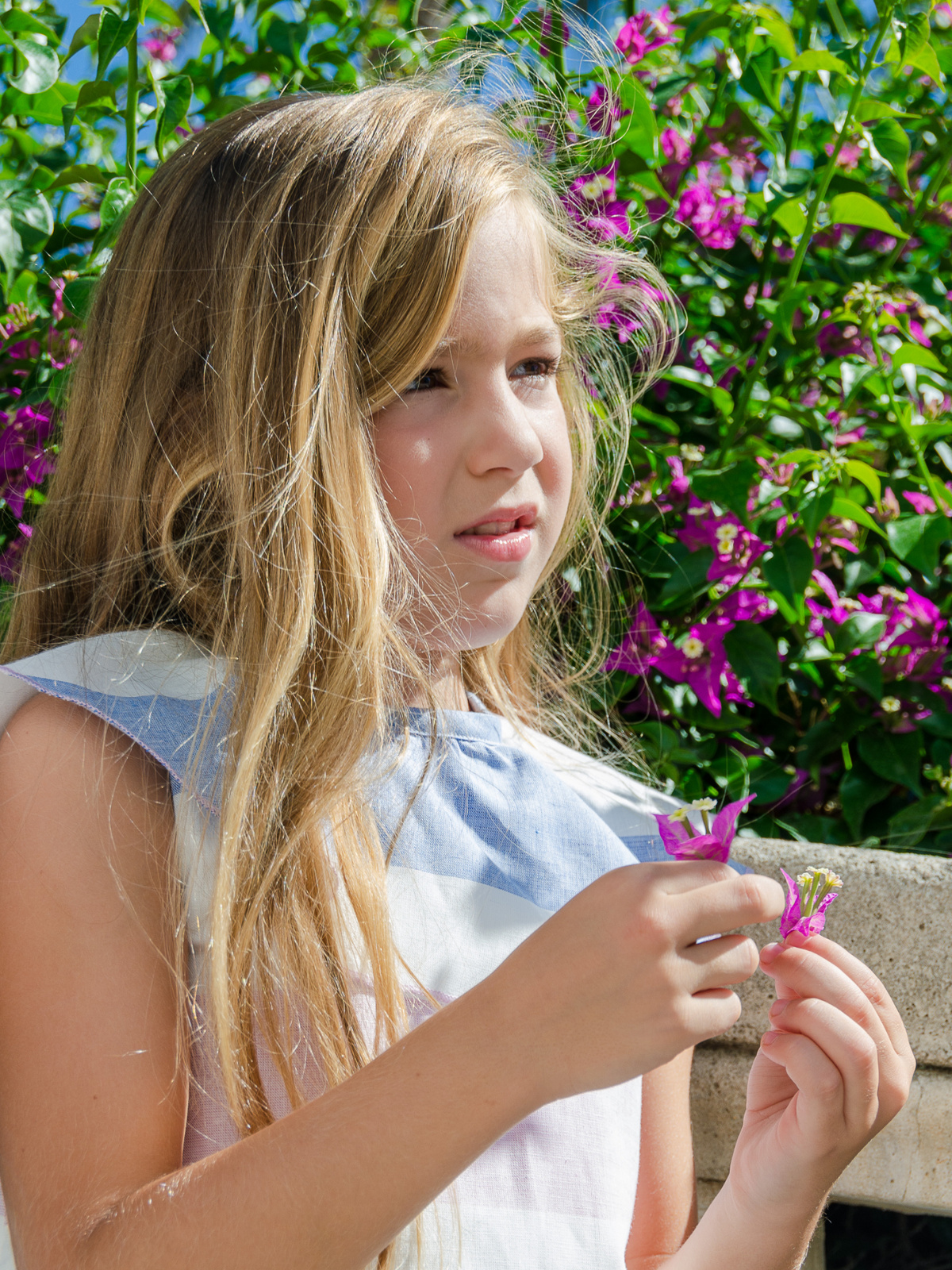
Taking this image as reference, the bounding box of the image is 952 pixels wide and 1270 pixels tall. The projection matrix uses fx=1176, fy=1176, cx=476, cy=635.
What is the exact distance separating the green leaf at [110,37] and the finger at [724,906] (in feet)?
3.34

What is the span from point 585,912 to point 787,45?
100cm

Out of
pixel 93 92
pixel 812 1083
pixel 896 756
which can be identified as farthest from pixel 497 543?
pixel 93 92

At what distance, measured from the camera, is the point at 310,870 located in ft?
2.90

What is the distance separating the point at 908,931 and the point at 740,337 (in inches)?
29.4

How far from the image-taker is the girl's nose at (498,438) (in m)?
0.92

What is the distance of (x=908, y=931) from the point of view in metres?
1.10

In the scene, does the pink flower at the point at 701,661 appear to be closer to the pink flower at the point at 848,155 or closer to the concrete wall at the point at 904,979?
the concrete wall at the point at 904,979

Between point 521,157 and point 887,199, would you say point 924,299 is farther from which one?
point 521,157

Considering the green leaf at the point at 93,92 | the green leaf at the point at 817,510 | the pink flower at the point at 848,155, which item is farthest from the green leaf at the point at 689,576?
the green leaf at the point at 93,92

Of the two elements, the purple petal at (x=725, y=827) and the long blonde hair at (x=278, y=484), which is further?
the long blonde hair at (x=278, y=484)

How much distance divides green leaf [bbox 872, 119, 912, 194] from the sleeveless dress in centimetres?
76

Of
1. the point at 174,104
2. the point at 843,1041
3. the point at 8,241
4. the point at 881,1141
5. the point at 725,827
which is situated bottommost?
the point at 881,1141

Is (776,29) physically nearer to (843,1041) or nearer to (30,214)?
(30,214)

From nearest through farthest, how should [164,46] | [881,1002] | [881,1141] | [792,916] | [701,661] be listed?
[792,916] < [881,1002] < [881,1141] < [701,661] < [164,46]
